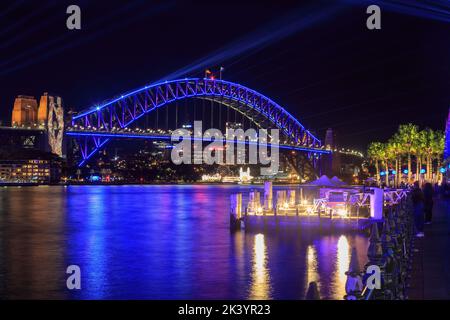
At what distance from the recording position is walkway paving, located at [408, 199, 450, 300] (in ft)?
31.2

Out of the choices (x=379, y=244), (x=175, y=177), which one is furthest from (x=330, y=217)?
(x=175, y=177)

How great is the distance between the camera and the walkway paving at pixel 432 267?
9.52m

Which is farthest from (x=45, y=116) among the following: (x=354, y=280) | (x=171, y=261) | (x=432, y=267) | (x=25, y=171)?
(x=354, y=280)

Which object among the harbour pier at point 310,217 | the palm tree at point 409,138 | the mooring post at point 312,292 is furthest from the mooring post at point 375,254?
the palm tree at point 409,138

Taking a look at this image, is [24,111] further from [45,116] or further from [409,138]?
[409,138]

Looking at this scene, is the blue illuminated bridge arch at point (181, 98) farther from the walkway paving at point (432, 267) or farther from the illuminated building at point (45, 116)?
the walkway paving at point (432, 267)

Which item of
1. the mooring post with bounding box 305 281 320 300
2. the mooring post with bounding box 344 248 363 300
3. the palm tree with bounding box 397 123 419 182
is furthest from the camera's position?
the palm tree with bounding box 397 123 419 182

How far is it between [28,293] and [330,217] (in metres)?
11.9

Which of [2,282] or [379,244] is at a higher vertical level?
[379,244]

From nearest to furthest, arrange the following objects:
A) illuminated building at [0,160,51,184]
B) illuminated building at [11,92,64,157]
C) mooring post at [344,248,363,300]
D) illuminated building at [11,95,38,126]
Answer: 1. mooring post at [344,248,363,300]
2. illuminated building at [11,92,64,157]
3. illuminated building at [0,160,51,184]
4. illuminated building at [11,95,38,126]

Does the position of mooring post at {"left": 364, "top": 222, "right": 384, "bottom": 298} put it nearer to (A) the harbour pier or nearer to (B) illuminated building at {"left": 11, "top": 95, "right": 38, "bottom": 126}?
(A) the harbour pier

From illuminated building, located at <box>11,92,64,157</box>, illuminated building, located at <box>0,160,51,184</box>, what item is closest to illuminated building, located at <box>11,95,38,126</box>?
illuminated building, located at <box>11,92,64,157</box>
